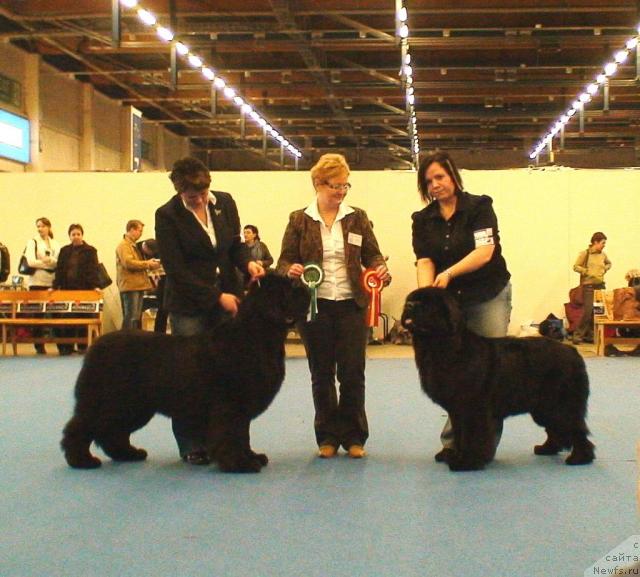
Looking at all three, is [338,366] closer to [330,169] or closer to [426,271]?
[426,271]

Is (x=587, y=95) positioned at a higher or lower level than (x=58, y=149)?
higher

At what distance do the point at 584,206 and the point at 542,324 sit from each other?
2.02m

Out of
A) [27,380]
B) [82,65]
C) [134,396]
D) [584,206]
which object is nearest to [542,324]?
[584,206]

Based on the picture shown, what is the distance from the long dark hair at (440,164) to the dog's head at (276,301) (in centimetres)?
88

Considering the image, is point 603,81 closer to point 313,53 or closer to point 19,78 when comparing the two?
point 313,53

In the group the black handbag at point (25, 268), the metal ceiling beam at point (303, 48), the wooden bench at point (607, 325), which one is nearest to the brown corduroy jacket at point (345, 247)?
the wooden bench at point (607, 325)

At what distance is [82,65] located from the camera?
17.1m

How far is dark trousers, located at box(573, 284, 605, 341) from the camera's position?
11750 mm

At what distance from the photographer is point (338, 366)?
4.57 m

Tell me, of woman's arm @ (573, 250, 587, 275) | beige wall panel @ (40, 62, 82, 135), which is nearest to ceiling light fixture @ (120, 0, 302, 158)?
beige wall panel @ (40, 62, 82, 135)

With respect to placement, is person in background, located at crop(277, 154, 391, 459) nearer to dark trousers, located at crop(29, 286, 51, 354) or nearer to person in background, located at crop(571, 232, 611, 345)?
dark trousers, located at crop(29, 286, 51, 354)

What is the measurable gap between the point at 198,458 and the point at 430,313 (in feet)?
4.60

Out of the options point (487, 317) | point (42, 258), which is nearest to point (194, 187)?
point (487, 317)

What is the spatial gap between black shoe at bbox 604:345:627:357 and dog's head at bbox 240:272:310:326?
766 centimetres
